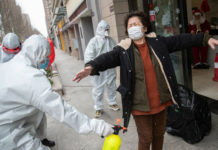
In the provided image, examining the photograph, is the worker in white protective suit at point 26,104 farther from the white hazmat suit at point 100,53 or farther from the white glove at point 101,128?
the white hazmat suit at point 100,53

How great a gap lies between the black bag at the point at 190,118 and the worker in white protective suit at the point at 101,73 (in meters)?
1.57

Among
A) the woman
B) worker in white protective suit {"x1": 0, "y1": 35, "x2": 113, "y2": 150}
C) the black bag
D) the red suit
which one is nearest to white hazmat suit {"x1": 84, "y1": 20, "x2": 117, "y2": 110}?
the black bag

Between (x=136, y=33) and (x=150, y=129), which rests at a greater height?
(x=136, y=33)

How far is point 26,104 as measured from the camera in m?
1.49

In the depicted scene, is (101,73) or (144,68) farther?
(101,73)

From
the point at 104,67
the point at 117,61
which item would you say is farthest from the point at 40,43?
the point at 117,61

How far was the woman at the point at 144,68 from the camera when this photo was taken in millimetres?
1822

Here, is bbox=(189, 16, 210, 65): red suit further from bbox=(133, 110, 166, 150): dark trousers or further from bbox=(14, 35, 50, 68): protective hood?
bbox=(14, 35, 50, 68): protective hood

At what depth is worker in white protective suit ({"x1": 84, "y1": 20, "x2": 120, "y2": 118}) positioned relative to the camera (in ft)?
12.3

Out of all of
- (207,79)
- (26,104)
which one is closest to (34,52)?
(26,104)

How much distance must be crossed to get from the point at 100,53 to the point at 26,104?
8.12 feet

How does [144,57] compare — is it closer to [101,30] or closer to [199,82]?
[101,30]

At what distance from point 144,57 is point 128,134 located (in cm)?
172

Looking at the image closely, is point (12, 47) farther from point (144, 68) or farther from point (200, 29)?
point (200, 29)
